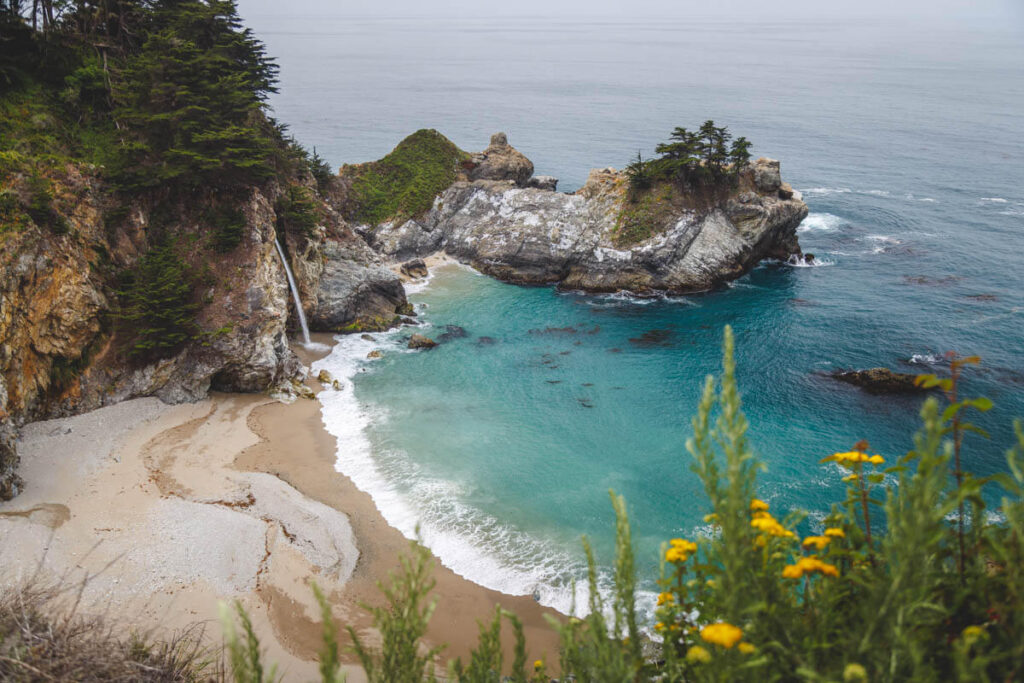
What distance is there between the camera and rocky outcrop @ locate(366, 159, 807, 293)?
135 ft

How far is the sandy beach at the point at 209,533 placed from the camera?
14.0 metres

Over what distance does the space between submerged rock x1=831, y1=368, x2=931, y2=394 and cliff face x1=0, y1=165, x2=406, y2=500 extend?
27.2m

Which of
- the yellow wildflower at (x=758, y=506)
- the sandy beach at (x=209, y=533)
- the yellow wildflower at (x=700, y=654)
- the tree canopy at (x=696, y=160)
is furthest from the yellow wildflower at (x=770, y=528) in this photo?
the tree canopy at (x=696, y=160)

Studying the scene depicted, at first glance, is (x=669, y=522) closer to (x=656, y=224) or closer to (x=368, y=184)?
(x=656, y=224)

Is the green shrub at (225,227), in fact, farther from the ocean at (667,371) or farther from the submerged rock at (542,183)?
the submerged rock at (542,183)

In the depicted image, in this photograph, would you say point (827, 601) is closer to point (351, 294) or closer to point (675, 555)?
point (675, 555)

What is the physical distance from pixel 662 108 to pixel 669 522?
111676 millimetres

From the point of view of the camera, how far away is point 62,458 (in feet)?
61.9

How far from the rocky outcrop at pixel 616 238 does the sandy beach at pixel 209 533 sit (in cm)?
2585

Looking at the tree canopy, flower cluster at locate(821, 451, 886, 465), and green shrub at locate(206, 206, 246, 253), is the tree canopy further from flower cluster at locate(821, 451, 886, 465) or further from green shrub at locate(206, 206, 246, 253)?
flower cluster at locate(821, 451, 886, 465)

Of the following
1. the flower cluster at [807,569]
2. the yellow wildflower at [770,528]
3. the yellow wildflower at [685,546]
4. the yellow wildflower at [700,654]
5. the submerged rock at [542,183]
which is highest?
the submerged rock at [542,183]

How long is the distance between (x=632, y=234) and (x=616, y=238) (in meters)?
1.20

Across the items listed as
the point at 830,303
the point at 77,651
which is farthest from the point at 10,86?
the point at 830,303

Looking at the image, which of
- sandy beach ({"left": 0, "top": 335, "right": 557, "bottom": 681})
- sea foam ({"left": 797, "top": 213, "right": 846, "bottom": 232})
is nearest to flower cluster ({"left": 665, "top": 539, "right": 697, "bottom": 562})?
sandy beach ({"left": 0, "top": 335, "right": 557, "bottom": 681})
